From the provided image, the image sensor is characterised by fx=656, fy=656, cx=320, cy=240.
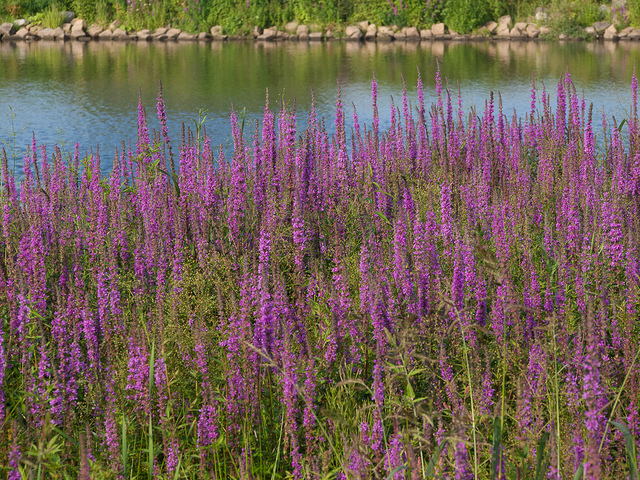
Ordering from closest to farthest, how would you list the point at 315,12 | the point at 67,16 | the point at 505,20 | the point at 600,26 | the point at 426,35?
the point at 600,26, the point at 505,20, the point at 426,35, the point at 315,12, the point at 67,16

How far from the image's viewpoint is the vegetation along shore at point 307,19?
3148 centimetres

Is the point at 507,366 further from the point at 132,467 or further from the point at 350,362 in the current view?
the point at 132,467

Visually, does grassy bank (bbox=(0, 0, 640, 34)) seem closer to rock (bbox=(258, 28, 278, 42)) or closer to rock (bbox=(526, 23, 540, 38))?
rock (bbox=(526, 23, 540, 38))

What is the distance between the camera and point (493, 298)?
350 centimetres

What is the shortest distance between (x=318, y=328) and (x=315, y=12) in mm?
32967

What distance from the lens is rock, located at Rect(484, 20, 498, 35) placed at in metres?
32.8

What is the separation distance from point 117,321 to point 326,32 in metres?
32.1

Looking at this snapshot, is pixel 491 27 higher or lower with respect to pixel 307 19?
lower

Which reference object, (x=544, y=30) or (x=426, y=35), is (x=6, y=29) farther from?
(x=544, y=30)

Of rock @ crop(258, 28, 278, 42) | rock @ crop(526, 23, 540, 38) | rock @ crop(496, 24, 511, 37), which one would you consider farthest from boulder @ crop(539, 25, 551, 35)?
rock @ crop(258, 28, 278, 42)

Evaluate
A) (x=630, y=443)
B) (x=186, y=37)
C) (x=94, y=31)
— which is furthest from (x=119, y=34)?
(x=630, y=443)

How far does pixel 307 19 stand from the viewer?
3434 cm

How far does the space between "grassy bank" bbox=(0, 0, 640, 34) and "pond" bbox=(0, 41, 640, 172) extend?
9.31ft

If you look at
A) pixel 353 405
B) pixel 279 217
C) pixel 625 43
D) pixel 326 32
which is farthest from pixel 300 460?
pixel 326 32
